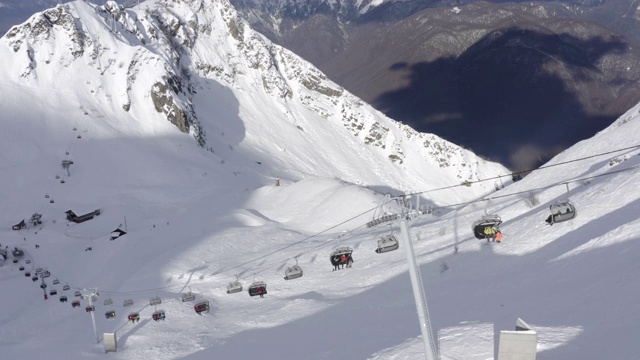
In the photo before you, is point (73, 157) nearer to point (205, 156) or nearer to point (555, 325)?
point (205, 156)

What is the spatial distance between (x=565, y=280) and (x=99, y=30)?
123510mm

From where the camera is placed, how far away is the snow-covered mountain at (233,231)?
2417cm

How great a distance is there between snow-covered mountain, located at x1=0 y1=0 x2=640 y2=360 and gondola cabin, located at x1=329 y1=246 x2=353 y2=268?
1.55m

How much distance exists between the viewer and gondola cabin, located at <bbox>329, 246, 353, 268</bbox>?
38250mm

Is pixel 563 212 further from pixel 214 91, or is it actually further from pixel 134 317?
pixel 214 91

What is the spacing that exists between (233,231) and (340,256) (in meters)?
21.2

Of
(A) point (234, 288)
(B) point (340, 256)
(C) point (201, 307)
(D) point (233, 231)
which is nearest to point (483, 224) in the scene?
(B) point (340, 256)

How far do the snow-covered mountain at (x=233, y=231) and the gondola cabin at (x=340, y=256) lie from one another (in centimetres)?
155

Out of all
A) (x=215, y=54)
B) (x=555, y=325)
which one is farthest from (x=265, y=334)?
(x=215, y=54)

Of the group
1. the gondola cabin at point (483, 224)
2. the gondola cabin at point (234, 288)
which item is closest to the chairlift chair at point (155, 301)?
the gondola cabin at point (234, 288)

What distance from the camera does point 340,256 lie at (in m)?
38.7

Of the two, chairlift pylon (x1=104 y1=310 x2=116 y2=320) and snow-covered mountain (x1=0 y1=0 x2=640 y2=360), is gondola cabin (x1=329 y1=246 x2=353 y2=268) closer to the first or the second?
snow-covered mountain (x1=0 y1=0 x2=640 y2=360)

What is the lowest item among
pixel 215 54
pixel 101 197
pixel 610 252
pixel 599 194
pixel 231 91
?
pixel 610 252

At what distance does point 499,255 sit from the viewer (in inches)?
1272
